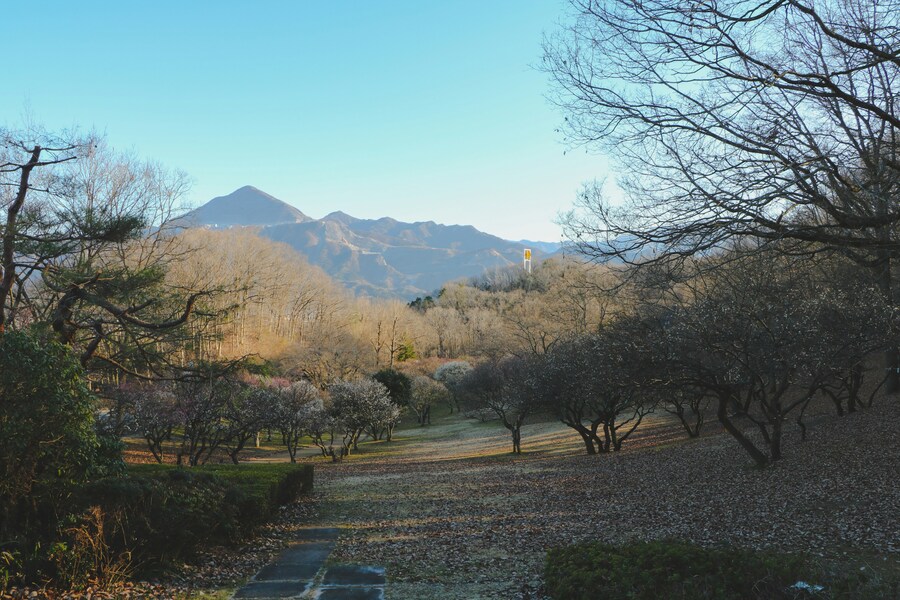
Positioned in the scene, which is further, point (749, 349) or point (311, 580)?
point (749, 349)

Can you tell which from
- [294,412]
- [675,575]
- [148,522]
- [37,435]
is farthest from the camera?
[294,412]

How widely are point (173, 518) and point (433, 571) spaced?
3.16 meters

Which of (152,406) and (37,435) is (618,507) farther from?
(152,406)

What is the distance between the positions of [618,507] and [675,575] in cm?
579

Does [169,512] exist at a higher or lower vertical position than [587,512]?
higher

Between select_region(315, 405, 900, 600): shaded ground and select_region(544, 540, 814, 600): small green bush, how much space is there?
889mm

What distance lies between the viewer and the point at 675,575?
4.93 m

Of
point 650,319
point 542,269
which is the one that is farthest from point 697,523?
point 542,269

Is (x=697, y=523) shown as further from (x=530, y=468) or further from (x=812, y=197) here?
(x=530, y=468)

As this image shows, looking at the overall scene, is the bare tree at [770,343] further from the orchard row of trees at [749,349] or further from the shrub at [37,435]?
the shrub at [37,435]

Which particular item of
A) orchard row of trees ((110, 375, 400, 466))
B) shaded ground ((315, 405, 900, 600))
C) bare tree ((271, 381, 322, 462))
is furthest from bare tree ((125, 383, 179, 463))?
shaded ground ((315, 405, 900, 600))

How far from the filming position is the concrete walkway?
6.32 meters

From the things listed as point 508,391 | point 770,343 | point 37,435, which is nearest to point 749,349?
point 770,343

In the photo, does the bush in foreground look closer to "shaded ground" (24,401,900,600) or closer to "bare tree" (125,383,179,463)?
"shaded ground" (24,401,900,600)
